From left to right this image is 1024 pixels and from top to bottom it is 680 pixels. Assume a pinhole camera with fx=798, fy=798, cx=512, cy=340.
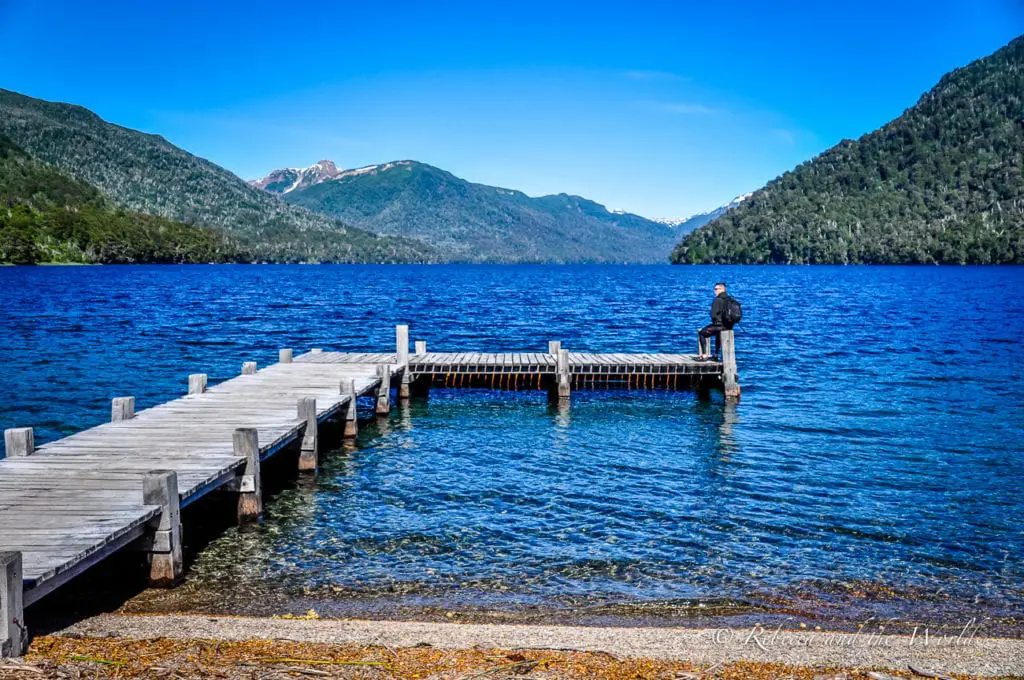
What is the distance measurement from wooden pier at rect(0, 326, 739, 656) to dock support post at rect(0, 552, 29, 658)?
0.5 inches

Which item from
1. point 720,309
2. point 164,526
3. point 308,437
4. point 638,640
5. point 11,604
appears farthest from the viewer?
point 720,309

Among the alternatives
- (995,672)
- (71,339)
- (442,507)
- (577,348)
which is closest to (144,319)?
(71,339)

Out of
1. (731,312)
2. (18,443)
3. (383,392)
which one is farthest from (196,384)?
(731,312)

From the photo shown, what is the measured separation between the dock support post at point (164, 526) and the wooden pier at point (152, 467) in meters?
0.01

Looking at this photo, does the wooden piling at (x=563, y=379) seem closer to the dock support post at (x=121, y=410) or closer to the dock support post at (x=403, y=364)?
the dock support post at (x=403, y=364)

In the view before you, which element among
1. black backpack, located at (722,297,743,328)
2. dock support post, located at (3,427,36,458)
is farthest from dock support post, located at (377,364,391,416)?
dock support post, located at (3,427,36,458)

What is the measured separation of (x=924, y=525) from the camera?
1444cm

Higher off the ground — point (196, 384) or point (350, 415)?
point (196, 384)

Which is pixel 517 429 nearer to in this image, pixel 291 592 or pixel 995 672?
pixel 291 592

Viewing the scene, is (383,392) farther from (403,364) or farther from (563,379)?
(563,379)

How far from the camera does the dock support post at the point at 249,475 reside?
45.2 feet

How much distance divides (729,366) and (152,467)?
1917 cm

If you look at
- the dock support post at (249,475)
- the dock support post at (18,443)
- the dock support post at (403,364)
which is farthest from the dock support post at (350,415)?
the dock support post at (18,443)

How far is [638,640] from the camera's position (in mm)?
9227
